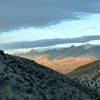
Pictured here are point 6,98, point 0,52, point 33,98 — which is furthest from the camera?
point 0,52

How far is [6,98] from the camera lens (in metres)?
27.4

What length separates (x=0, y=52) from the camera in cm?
3844

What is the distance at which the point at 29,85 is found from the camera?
1252 inches

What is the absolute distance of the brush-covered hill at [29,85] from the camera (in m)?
29.1

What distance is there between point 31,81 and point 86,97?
7201mm

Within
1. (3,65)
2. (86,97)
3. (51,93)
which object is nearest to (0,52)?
(3,65)

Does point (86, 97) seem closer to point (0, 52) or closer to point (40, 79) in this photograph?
point (40, 79)

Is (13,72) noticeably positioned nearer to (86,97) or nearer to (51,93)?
(51,93)

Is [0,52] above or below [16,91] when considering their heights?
above

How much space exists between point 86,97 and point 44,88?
569 cm

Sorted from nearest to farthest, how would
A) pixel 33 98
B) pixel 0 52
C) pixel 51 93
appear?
pixel 33 98 < pixel 51 93 < pixel 0 52

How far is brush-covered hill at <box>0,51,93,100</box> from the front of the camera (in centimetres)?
2908

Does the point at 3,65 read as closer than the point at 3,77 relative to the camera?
No

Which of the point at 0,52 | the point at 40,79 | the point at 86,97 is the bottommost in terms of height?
the point at 86,97
